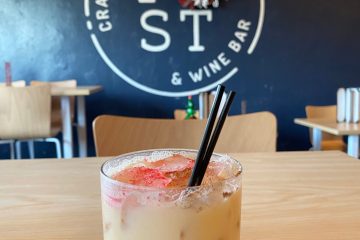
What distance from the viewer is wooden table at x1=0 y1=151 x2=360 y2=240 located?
478mm

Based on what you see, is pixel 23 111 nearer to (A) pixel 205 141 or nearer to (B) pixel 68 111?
(B) pixel 68 111

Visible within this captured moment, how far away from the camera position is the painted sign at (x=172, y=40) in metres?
3.72

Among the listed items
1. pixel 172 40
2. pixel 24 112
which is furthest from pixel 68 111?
pixel 172 40

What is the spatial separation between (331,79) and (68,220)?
3.90 m

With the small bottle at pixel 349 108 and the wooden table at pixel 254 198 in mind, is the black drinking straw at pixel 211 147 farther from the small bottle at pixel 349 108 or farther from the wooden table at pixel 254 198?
the small bottle at pixel 349 108

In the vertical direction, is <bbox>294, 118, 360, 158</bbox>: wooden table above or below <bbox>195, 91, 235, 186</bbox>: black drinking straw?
below

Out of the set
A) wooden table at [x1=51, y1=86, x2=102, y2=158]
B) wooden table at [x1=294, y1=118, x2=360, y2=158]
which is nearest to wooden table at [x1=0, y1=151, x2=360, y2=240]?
wooden table at [x1=294, y1=118, x2=360, y2=158]

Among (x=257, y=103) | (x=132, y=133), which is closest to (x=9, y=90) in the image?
(x=132, y=133)

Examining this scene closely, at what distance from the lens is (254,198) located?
59cm

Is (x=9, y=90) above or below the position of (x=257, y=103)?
above

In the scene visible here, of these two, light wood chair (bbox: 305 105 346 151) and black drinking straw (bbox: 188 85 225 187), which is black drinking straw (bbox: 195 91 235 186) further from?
light wood chair (bbox: 305 105 346 151)

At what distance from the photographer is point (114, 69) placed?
12.4ft

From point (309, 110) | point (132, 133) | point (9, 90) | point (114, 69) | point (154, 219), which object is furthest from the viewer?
point (114, 69)

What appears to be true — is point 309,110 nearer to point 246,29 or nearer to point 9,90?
point 246,29
